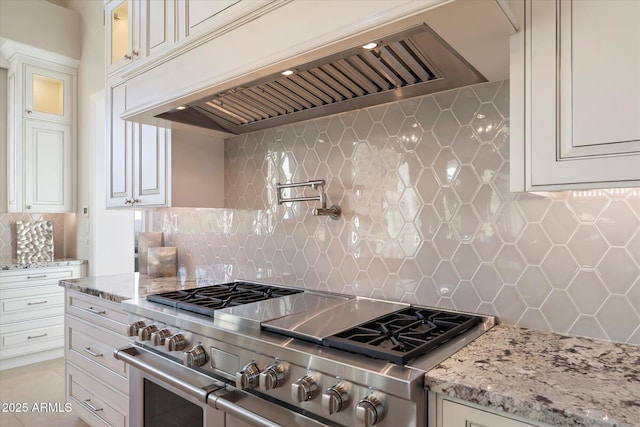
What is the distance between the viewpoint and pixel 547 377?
3.13 feet

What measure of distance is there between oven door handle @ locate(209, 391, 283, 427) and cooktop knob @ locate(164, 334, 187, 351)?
26 cm

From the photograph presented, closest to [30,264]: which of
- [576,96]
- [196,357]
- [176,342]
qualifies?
[176,342]

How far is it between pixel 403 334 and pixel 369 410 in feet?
1.05

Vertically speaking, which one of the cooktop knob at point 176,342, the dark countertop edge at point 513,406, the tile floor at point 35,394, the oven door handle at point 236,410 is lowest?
the tile floor at point 35,394

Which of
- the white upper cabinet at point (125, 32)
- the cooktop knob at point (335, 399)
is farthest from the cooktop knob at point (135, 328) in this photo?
the white upper cabinet at point (125, 32)

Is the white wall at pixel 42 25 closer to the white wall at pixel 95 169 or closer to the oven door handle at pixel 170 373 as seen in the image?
the white wall at pixel 95 169

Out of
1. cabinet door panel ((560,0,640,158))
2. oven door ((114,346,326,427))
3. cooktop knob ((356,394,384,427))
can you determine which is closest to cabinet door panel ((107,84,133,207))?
oven door ((114,346,326,427))

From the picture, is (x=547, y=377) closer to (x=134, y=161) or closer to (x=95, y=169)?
(x=134, y=161)

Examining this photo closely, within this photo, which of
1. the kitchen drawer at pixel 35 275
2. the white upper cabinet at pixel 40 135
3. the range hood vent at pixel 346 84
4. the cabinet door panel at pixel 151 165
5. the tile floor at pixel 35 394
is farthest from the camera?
the white upper cabinet at pixel 40 135

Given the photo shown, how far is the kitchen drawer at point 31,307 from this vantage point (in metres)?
3.54

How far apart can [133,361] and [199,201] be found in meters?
0.95

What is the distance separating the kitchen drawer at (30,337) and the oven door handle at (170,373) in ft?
8.53

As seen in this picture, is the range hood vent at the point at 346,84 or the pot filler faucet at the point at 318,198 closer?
the range hood vent at the point at 346,84

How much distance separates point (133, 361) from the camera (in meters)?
1.68
